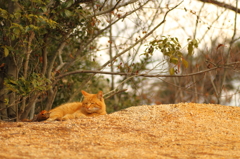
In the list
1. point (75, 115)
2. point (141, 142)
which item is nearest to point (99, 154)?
point (141, 142)

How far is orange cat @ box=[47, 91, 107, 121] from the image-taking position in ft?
17.0

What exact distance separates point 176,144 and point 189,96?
24.2ft

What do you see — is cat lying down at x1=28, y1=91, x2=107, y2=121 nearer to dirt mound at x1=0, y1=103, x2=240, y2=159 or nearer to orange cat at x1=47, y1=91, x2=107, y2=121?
orange cat at x1=47, y1=91, x2=107, y2=121

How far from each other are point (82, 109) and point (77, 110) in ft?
0.46

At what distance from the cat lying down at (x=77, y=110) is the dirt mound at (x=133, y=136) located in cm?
48

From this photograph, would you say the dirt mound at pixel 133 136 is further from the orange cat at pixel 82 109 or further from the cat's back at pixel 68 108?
the cat's back at pixel 68 108

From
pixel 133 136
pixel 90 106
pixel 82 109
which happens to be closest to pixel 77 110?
pixel 82 109

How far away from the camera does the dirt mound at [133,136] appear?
320 cm

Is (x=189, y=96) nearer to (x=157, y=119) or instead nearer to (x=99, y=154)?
(x=157, y=119)

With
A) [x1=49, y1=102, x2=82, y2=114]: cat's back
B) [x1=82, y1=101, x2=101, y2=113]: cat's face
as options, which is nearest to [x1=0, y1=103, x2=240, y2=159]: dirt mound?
[x1=82, y1=101, x2=101, y2=113]: cat's face

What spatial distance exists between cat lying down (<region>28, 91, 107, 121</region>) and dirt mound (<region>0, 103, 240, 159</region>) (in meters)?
0.48

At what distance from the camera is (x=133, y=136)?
3887 millimetres

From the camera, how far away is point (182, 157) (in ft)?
10.3

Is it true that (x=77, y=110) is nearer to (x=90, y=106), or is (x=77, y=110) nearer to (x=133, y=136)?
Answer: (x=90, y=106)
